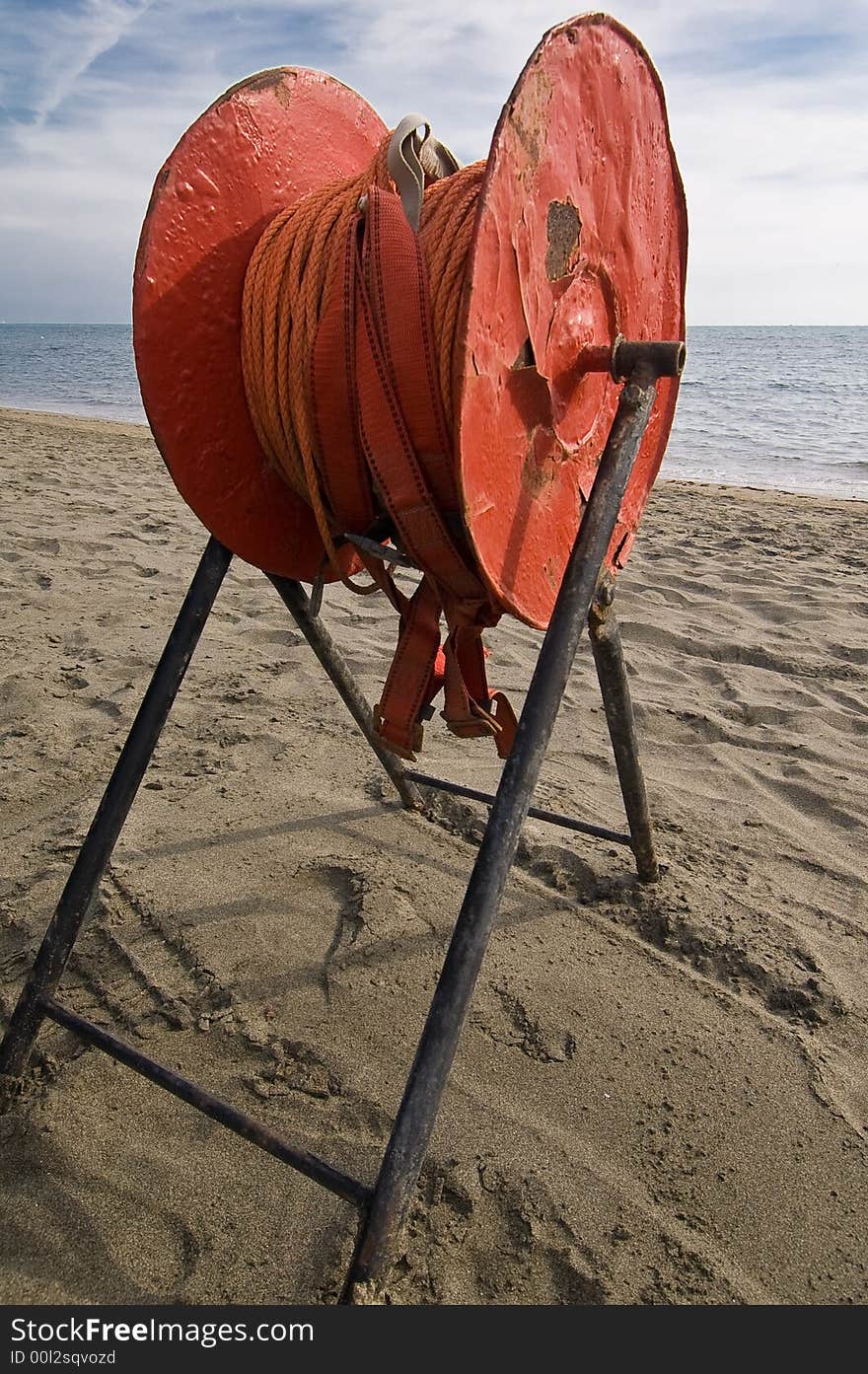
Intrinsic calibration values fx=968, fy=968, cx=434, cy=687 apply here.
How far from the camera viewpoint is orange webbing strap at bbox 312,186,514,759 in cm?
149

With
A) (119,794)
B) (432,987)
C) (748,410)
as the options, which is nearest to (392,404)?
(119,794)

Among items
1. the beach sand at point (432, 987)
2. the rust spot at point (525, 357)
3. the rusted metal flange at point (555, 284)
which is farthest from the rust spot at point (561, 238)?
the beach sand at point (432, 987)

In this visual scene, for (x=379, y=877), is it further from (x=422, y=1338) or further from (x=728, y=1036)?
(x=422, y=1338)

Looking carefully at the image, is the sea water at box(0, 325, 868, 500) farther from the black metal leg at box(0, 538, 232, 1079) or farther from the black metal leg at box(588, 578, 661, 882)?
the black metal leg at box(0, 538, 232, 1079)

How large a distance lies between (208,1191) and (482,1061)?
0.60 m

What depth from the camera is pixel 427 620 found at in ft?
5.62

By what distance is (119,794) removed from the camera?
5.86 ft

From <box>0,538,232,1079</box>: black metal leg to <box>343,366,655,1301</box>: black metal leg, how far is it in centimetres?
65

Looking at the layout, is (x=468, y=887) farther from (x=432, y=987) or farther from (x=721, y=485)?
(x=721, y=485)

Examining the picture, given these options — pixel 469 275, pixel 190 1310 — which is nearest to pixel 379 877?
pixel 190 1310

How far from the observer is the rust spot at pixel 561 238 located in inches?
58.7

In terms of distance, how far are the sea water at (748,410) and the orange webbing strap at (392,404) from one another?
7.88 meters

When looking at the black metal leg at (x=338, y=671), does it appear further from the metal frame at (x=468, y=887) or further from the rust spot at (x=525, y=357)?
the rust spot at (x=525, y=357)

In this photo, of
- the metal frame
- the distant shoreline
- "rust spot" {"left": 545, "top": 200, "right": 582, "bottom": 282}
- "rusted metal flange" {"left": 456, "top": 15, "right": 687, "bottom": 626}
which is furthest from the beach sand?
the distant shoreline
